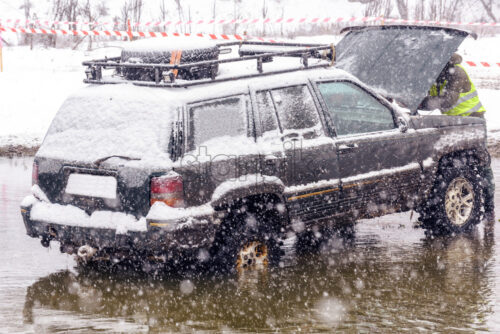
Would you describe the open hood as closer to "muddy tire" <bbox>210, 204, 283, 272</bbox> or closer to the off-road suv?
the off-road suv

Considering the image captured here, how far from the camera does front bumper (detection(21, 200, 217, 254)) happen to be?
6.19 m

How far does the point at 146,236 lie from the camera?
20.4ft

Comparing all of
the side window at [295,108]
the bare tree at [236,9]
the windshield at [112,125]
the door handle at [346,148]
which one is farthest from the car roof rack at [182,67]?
the bare tree at [236,9]

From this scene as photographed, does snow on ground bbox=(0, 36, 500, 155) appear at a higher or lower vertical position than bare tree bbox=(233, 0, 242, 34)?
lower

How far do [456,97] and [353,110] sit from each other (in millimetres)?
2297

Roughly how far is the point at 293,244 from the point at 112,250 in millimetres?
2362

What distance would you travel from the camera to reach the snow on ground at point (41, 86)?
15.6 meters

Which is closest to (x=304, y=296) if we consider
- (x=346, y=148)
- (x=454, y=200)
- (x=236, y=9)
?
(x=346, y=148)

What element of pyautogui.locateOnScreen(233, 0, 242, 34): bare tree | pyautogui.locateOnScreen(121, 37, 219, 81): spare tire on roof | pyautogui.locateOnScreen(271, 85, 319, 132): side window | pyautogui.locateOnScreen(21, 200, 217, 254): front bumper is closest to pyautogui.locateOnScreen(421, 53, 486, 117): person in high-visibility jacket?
pyautogui.locateOnScreen(271, 85, 319, 132): side window

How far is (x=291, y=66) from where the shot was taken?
7.44 metres

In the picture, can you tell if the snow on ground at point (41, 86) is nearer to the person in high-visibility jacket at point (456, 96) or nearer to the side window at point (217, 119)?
the person in high-visibility jacket at point (456, 96)

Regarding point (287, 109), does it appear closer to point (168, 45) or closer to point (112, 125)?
point (168, 45)

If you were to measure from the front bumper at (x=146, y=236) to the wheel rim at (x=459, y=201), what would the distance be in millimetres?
3111

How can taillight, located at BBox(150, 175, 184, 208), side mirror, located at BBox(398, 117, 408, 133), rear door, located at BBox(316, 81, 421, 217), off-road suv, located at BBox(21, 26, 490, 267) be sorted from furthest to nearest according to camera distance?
side mirror, located at BBox(398, 117, 408, 133) → rear door, located at BBox(316, 81, 421, 217) → off-road suv, located at BBox(21, 26, 490, 267) → taillight, located at BBox(150, 175, 184, 208)
